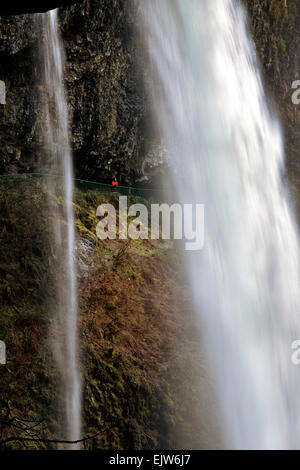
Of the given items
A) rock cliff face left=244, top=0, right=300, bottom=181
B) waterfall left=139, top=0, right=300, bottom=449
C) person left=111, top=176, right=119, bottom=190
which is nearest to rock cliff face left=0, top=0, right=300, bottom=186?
person left=111, top=176, right=119, bottom=190

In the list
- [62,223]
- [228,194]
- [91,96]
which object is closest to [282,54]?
[228,194]

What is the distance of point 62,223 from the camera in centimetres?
693

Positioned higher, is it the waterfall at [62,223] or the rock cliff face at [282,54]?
the rock cliff face at [282,54]

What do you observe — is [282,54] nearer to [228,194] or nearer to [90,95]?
[228,194]

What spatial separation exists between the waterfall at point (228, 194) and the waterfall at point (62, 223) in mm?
1781

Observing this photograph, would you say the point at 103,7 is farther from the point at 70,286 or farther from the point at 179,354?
the point at 179,354

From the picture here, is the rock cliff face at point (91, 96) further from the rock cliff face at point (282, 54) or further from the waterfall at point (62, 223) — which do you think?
the rock cliff face at point (282, 54)

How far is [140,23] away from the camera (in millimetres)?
7898

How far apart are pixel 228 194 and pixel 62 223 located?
280 cm

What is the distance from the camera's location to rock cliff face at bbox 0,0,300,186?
660 cm

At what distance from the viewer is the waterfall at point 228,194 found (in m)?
6.70

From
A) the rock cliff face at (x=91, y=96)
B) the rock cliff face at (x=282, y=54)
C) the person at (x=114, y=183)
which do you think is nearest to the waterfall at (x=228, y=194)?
the rock cliff face at (x=91, y=96)
